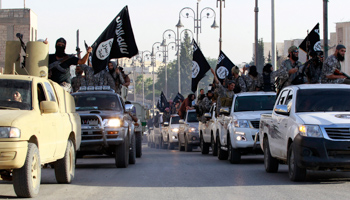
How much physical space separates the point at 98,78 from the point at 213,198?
40.0 feet

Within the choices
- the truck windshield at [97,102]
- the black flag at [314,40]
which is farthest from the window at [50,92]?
the black flag at [314,40]

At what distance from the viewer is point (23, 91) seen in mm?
10203

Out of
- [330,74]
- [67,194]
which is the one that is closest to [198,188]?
[67,194]

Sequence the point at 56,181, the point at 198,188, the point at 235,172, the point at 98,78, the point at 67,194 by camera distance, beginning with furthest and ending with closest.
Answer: the point at 98,78, the point at 235,172, the point at 56,181, the point at 198,188, the point at 67,194

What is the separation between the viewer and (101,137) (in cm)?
1578

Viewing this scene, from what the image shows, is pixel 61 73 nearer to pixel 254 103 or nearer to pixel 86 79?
pixel 86 79

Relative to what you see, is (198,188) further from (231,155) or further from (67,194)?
(231,155)

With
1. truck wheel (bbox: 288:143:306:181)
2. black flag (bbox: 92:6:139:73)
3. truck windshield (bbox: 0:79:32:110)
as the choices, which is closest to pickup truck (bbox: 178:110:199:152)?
black flag (bbox: 92:6:139:73)

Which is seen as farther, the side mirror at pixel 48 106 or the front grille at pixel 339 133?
the front grille at pixel 339 133

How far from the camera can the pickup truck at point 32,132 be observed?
29.1ft

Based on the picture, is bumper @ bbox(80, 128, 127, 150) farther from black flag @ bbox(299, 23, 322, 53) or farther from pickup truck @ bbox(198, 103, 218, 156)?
black flag @ bbox(299, 23, 322, 53)

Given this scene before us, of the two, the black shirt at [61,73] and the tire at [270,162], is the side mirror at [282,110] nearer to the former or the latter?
the tire at [270,162]

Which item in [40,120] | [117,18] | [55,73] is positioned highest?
[117,18]

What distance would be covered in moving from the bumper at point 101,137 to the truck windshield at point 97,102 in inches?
40.1
